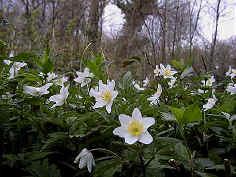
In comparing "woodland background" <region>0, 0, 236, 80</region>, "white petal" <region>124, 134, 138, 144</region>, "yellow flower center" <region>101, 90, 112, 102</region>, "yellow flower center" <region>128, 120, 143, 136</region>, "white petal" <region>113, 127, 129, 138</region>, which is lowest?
"white petal" <region>124, 134, 138, 144</region>

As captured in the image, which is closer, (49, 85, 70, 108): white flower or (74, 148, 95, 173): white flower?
(74, 148, 95, 173): white flower

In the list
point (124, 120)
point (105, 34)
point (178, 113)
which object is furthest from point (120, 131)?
point (105, 34)

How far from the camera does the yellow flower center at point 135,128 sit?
0.68 metres

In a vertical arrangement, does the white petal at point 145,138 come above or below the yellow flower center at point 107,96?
below

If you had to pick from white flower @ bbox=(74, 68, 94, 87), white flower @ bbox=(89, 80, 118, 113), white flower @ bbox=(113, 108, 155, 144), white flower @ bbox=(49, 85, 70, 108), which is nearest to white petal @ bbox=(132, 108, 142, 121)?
white flower @ bbox=(113, 108, 155, 144)

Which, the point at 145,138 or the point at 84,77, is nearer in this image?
the point at 145,138

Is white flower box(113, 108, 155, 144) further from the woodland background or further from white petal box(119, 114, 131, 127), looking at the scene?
the woodland background

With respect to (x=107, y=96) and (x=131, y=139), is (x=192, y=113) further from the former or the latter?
(x=107, y=96)

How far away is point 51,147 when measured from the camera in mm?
812

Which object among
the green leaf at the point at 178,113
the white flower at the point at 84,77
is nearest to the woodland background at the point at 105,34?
the white flower at the point at 84,77

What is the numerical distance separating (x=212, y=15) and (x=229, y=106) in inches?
253

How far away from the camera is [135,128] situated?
0.71 meters

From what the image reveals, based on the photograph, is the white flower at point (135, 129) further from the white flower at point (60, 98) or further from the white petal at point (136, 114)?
the white flower at point (60, 98)

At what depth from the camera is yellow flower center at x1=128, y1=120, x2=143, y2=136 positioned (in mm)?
680
